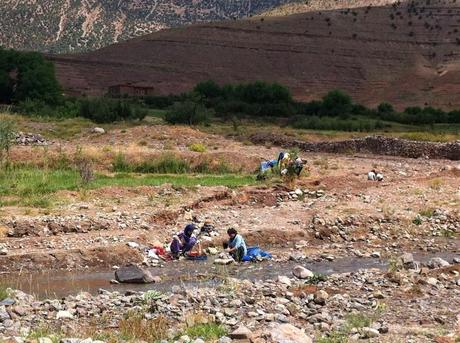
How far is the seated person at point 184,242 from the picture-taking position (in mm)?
17984

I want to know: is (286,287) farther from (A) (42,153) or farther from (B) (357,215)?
(A) (42,153)

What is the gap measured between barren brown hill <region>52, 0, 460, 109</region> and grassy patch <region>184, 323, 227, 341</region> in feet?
285

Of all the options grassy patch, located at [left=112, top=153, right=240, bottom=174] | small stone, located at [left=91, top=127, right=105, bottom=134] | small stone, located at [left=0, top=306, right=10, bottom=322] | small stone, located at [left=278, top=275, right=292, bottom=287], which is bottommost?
small stone, located at [left=91, top=127, right=105, bottom=134]

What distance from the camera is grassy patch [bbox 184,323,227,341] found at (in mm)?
9703

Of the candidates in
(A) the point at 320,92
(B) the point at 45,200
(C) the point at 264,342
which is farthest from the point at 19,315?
(A) the point at 320,92

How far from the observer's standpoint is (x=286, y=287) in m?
13.3

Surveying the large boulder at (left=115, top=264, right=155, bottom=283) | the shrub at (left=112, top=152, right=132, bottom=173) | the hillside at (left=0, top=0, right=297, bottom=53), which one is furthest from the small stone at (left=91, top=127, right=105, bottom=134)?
the hillside at (left=0, top=0, right=297, bottom=53)

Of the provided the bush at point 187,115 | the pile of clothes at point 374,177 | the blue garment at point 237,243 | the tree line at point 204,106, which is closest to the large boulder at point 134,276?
the blue garment at point 237,243

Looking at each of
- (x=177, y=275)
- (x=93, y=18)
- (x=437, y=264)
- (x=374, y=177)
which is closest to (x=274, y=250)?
(x=177, y=275)

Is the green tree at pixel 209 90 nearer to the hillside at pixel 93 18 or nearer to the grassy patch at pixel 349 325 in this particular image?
the hillside at pixel 93 18

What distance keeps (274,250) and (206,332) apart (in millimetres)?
9506

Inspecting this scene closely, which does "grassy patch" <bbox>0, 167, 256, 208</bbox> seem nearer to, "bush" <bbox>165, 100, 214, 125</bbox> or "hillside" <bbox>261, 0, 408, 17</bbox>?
"bush" <bbox>165, 100, 214, 125</bbox>

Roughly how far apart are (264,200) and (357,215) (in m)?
3.83

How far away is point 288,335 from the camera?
940 cm
